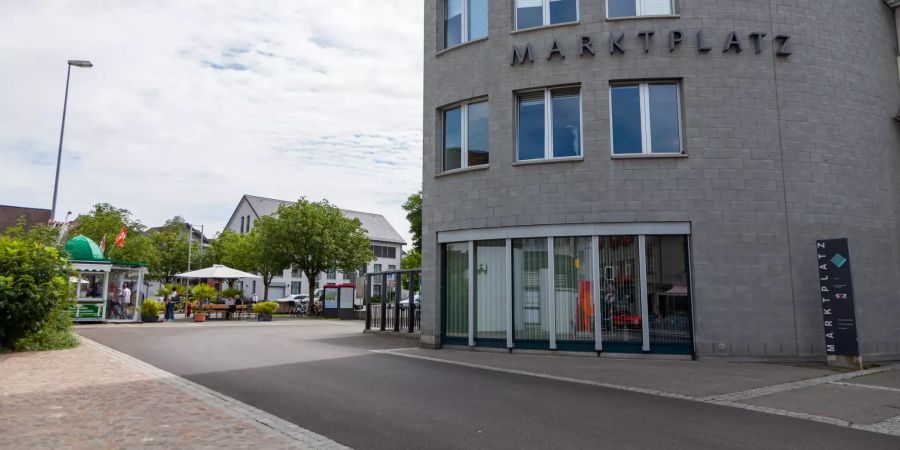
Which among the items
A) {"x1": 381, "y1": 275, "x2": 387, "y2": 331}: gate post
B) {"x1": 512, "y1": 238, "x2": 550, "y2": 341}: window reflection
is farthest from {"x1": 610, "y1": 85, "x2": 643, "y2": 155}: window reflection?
{"x1": 381, "y1": 275, "x2": 387, "y2": 331}: gate post

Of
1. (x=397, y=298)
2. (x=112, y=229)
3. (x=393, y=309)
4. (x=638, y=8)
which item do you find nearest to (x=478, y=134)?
(x=638, y=8)

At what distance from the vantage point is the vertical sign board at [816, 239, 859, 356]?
12203 mm

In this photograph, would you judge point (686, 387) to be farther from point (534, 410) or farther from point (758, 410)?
point (534, 410)

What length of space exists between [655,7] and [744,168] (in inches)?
174

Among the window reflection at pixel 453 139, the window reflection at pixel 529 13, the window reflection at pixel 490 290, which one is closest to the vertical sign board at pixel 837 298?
the window reflection at pixel 490 290

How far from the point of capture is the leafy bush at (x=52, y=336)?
13.6 metres

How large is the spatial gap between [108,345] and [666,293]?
14.0 metres

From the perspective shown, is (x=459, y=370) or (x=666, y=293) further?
(x=666, y=293)

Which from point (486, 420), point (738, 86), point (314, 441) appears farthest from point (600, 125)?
point (314, 441)

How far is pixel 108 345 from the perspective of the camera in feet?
51.6

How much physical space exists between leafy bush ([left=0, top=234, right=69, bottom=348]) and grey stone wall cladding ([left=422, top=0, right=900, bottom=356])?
9077 millimetres

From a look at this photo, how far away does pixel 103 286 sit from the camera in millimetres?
26203

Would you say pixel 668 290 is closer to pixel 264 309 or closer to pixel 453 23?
pixel 453 23

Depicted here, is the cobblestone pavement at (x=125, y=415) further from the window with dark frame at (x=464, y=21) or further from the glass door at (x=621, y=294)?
the window with dark frame at (x=464, y=21)
